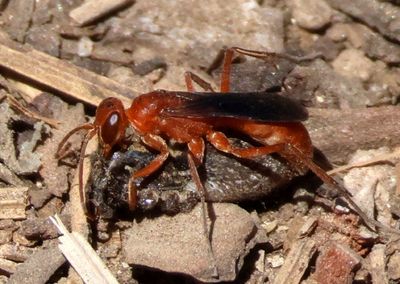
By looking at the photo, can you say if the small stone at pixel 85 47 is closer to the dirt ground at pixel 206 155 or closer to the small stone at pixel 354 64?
the dirt ground at pixel 206 155

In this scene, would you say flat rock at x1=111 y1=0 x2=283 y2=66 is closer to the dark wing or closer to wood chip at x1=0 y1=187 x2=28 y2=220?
the dark wing

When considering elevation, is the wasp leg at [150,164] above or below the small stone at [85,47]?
below

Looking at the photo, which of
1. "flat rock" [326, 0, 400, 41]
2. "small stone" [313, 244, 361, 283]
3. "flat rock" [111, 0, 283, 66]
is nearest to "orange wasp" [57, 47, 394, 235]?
"small stone" [313, 244, 361, 283]

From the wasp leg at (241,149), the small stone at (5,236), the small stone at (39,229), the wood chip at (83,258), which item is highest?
the wasp leg at (241,149)

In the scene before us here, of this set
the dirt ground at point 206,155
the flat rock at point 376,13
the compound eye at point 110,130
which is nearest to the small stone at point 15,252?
the dirt ground at point 206,155

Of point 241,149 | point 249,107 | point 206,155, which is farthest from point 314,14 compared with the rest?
point 206,155

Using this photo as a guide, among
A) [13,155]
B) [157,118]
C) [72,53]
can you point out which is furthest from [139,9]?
[13,155]
